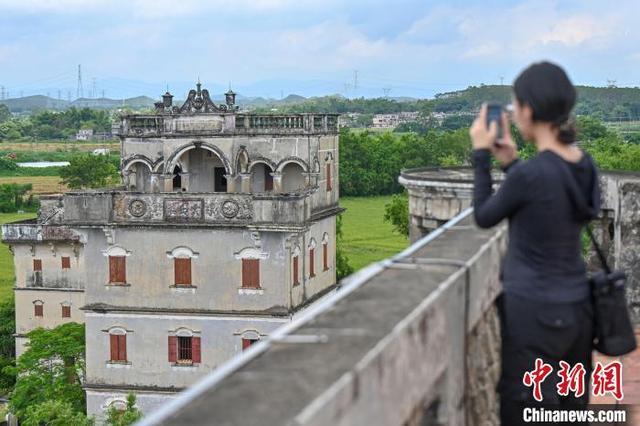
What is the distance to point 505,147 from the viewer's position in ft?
17.2

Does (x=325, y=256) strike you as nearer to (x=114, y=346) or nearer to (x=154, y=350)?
(x=154, y=350)

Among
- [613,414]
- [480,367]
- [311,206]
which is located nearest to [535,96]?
[480,367]

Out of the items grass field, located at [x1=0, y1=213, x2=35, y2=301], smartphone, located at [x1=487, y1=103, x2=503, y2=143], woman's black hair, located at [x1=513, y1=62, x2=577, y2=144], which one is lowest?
grass field, located at [x1=0, y1=213, x2=35, y2=301]

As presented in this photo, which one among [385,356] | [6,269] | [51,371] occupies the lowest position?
[6,269]

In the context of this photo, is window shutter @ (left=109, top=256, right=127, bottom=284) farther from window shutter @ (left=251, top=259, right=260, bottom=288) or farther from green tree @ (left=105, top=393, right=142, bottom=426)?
window shutter @ (left=251, top=259, right=260, bottom=288)

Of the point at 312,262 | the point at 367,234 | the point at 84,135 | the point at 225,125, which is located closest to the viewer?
the point at 312,262

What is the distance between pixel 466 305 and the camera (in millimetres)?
5234

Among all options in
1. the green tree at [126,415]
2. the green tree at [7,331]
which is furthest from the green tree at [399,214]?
the green tree at [126,415]

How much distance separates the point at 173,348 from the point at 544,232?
27791 millimetres

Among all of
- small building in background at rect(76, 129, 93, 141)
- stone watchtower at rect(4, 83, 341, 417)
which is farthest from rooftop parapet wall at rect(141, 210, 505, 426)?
small building in background at rect(76, 129, 93, 141)

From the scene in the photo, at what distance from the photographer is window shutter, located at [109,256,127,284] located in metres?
32.0

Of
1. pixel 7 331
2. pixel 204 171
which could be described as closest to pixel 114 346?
pixel 204 171

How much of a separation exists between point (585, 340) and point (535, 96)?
1.19m

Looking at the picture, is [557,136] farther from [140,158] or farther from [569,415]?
[140,158]
